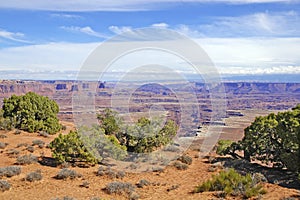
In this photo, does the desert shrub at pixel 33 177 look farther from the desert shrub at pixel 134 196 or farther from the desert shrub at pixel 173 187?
the desert shrub at pixel 173 187

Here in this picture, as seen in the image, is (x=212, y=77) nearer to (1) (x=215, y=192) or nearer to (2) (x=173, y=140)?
(1) (x=215, y=192)

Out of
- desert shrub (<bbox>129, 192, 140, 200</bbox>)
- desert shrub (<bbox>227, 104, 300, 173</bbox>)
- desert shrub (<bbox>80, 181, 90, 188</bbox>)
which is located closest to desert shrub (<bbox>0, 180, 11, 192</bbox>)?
desert shrub (<bbox>80, 181, 90, 188</bbox>)

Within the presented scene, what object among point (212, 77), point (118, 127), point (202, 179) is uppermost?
point (212, 77)

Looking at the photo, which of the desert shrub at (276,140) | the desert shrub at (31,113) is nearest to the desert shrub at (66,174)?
the desert shrub at (276,140)

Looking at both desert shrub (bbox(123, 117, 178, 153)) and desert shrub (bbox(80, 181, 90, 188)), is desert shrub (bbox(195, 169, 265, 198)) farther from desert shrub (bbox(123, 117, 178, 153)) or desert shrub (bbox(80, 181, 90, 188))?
desert shrub (bbox(123, 117, 178, 153))

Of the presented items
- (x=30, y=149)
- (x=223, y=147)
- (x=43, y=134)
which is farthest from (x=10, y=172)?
(x=223, y=147)

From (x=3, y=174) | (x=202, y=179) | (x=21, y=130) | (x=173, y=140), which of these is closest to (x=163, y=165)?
(x=202, y=179)
